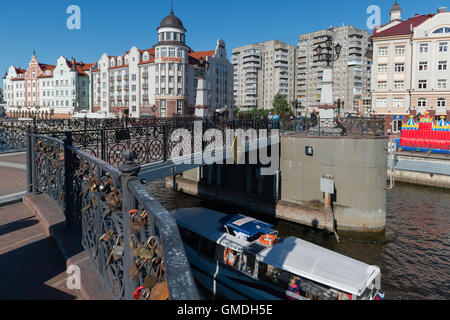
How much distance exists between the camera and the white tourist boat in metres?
9.82

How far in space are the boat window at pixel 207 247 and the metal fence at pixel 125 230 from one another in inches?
296

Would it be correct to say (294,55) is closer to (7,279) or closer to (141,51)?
(141,51)

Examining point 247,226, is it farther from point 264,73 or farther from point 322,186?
point 264,73

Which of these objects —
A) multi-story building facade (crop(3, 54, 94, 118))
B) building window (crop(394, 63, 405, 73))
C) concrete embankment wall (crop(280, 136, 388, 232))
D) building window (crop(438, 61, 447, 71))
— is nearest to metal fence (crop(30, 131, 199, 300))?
concrete embankment wall (crop(280, 136, 388, 232))

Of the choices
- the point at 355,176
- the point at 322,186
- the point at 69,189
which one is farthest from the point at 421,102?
the point at 69,189

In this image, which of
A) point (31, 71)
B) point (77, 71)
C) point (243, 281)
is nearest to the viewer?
point (243, 281)

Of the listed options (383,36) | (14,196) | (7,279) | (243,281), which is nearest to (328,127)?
(243,281)

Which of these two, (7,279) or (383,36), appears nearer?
(7,279)

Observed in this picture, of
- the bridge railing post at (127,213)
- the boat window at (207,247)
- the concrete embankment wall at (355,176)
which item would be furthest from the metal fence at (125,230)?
the concrete embankment wall at (355,176)

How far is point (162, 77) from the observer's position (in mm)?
59281

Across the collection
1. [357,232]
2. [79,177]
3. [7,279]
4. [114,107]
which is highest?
[114,107]

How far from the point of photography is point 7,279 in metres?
3.86

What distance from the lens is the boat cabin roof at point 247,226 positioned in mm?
12312

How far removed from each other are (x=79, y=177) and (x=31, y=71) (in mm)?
103747
